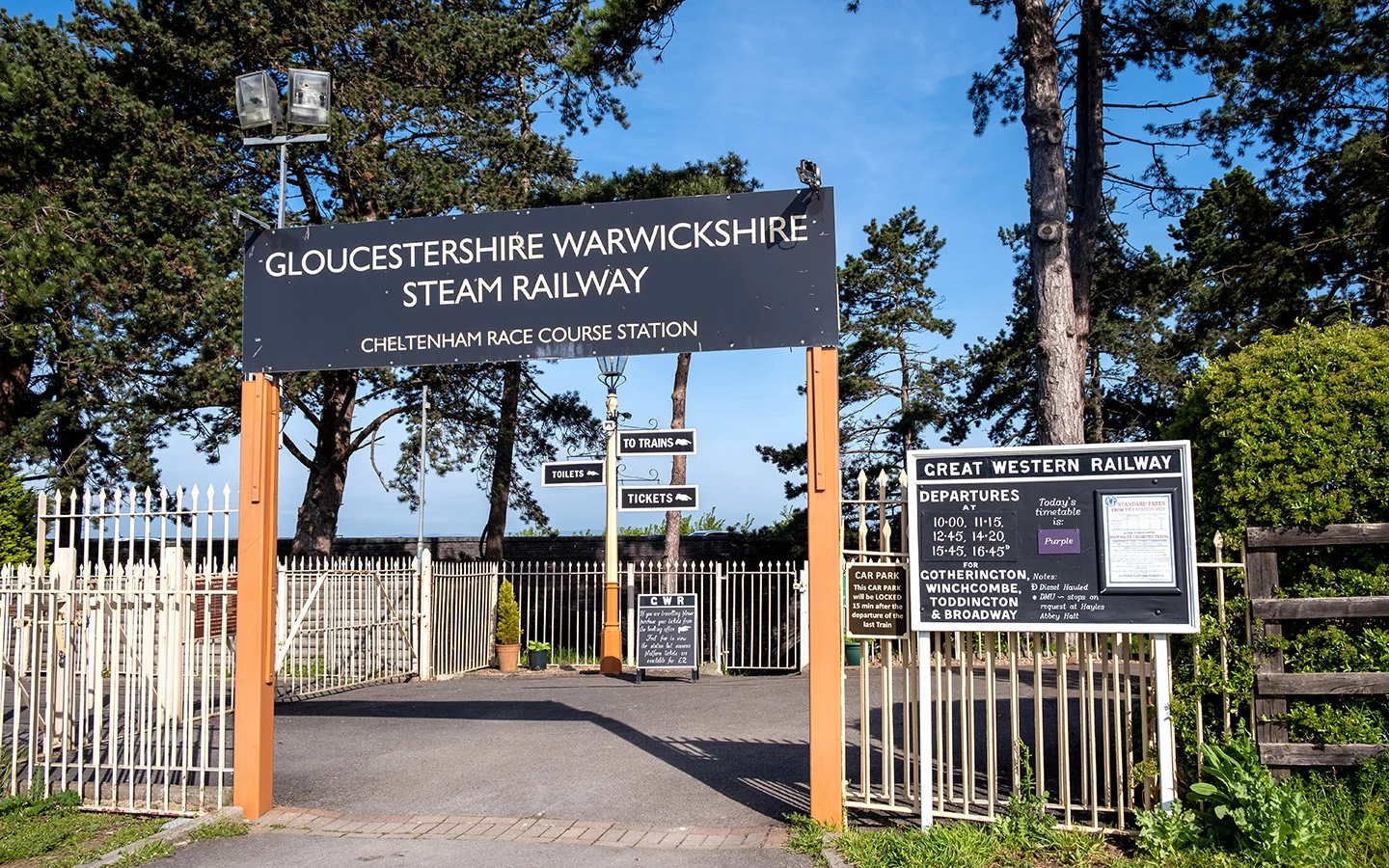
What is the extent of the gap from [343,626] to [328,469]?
31.7 ft

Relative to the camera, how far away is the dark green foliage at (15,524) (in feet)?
49.4

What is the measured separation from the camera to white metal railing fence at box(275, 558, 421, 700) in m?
13.3

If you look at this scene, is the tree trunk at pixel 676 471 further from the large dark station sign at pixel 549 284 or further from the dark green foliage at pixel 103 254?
the large dark station sign at pixel 549 284

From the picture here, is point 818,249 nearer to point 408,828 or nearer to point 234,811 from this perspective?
point 408,828

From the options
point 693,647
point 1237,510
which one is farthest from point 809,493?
point 693,647

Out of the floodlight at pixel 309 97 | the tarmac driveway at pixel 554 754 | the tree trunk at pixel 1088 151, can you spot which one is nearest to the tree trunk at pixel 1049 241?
the tree trunk at pixel 1088 151

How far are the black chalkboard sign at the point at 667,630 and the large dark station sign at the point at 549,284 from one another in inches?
338

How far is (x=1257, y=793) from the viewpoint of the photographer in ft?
17.9

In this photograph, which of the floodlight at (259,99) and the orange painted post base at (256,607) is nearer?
the orange painted post base at (256,607)

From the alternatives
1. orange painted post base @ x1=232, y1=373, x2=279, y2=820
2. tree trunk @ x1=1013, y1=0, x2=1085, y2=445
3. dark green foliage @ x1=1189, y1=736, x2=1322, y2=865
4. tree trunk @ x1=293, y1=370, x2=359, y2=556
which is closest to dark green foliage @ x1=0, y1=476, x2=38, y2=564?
tree trunk @ x1=293, y1=370, x2=359, y2=556

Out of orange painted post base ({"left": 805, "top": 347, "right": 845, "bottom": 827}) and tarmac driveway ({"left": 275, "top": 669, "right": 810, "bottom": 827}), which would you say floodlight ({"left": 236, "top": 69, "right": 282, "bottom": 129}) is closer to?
orange painted post base ({"left": 805, "top": 347, "right": 845, "bottom": 827})

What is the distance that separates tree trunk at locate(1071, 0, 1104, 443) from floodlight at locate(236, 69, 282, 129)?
9056mm

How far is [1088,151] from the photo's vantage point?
531 inches

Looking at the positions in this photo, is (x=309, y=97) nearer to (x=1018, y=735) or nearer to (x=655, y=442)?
(x=1018, y=735)
